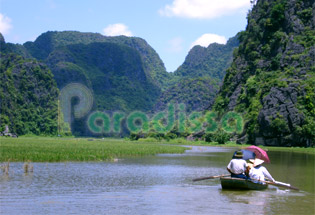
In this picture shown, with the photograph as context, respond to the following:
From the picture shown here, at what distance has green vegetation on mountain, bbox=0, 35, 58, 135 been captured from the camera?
480 ft

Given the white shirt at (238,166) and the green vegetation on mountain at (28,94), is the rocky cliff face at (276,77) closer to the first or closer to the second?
the white shirt at (238,166)

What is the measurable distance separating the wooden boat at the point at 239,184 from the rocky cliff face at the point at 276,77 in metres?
50.3

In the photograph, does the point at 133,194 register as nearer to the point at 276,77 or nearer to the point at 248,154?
the point at 248,154

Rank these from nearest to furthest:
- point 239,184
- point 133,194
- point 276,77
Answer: point 133,194
point 239,184
point 276,77

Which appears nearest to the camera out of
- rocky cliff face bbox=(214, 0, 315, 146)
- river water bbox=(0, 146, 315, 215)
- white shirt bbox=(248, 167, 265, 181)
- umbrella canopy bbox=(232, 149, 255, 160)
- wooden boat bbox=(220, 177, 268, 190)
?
river water bbox=(0, 146, 315, 215)

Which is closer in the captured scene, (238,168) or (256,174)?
(238,168)

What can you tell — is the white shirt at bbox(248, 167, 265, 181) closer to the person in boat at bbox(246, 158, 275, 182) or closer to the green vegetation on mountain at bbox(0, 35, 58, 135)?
the person in boat at bbox(246, 158, 275, 182)

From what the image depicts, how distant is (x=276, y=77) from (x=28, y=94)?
110419 mm

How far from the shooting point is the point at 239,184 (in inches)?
802

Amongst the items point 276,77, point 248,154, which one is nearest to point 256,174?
point 248,154

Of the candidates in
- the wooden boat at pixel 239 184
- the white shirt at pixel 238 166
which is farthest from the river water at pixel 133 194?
the white shirt at pixel 238 166

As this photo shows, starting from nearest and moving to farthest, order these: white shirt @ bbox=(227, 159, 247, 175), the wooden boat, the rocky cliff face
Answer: the wooden boat < white shirt @ bbox=(227, 159, 247, 175) < the rocky cliff face

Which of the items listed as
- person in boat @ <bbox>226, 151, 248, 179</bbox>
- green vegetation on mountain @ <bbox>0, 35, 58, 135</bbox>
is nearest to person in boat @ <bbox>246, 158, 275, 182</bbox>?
person in boat @ <bbox>226, 151, 248, 179</bbox>

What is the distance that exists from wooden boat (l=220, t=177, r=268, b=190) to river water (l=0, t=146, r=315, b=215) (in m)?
0.37
